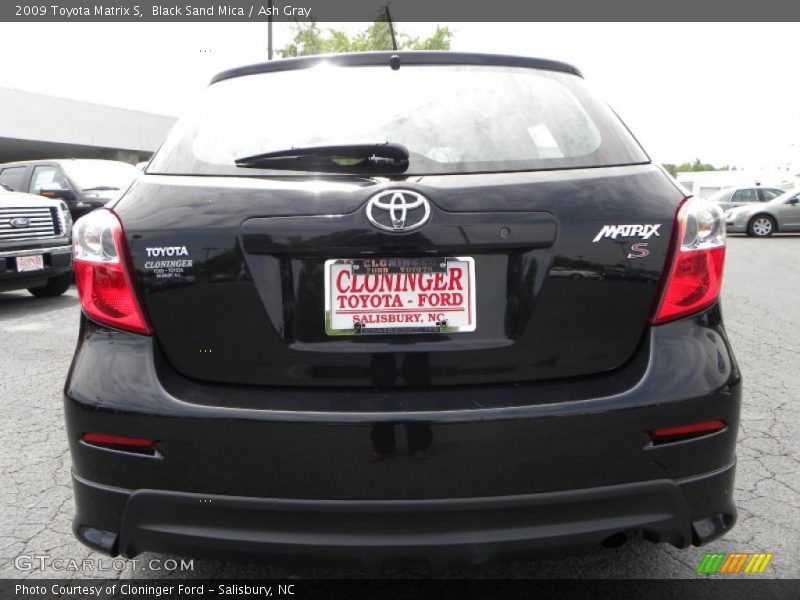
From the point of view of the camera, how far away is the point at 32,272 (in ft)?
26.6

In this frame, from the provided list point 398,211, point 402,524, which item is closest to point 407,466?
point 402,524

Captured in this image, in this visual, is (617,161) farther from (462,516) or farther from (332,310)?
(462,516)

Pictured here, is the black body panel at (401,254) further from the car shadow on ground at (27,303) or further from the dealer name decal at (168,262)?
the car shadow on ground at (27,303)

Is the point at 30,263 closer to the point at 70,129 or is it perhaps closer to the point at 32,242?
the point at 32,242

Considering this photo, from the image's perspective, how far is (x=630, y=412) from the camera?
5.89ft

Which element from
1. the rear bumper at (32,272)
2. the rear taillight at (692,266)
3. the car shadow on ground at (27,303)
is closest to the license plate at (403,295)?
the rear taillight at (692,266)

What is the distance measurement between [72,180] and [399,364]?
10.7m

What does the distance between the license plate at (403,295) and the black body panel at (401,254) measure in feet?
0.08

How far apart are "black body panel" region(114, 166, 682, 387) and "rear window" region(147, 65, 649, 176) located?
5.8 inches

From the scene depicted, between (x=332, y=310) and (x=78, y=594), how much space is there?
52.0 inches

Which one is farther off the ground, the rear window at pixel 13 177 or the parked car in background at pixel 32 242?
the parked car in background at pixel 32 242

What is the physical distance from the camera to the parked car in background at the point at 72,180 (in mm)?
10906

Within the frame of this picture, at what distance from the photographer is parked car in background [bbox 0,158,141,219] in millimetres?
10906

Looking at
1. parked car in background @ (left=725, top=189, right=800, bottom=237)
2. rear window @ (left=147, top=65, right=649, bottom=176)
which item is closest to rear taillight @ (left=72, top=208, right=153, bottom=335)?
rear window @ (left=147, top=65, right=649, bottom=176)
